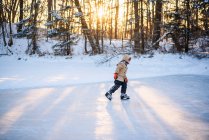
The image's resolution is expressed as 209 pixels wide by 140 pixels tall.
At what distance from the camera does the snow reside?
15.4 ft

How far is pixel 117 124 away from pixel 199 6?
44.5ft

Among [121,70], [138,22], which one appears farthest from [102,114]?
[138,22]

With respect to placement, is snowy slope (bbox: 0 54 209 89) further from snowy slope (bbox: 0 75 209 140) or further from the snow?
snowy slope (bbox: 0 75 209 140)

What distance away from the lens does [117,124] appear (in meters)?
5.19

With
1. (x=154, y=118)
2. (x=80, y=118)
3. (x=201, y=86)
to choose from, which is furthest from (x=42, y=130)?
(x=201, y=86)

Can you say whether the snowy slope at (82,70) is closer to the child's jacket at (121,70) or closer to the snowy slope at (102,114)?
the snowy slope at (102,114)

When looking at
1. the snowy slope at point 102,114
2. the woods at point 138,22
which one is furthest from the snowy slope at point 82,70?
the woods at point 138,22

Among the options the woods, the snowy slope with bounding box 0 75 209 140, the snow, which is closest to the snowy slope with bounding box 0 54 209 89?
the snow

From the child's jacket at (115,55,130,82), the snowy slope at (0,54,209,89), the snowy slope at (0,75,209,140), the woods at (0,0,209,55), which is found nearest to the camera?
the snowy slope at (0,75,209,140)

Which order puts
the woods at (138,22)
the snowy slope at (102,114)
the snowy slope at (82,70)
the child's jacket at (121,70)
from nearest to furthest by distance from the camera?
1. the snowy slope at (102,114)
2. the child's jacket at (121,70)
3. the snowy slope at (82,70)
4. the woods at (138,22)

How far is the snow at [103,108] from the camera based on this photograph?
4707 mm

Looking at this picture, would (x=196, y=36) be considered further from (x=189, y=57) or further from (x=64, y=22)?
(x=64, y=22)

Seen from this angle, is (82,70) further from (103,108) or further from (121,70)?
(103,108)

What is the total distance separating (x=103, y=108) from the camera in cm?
648
